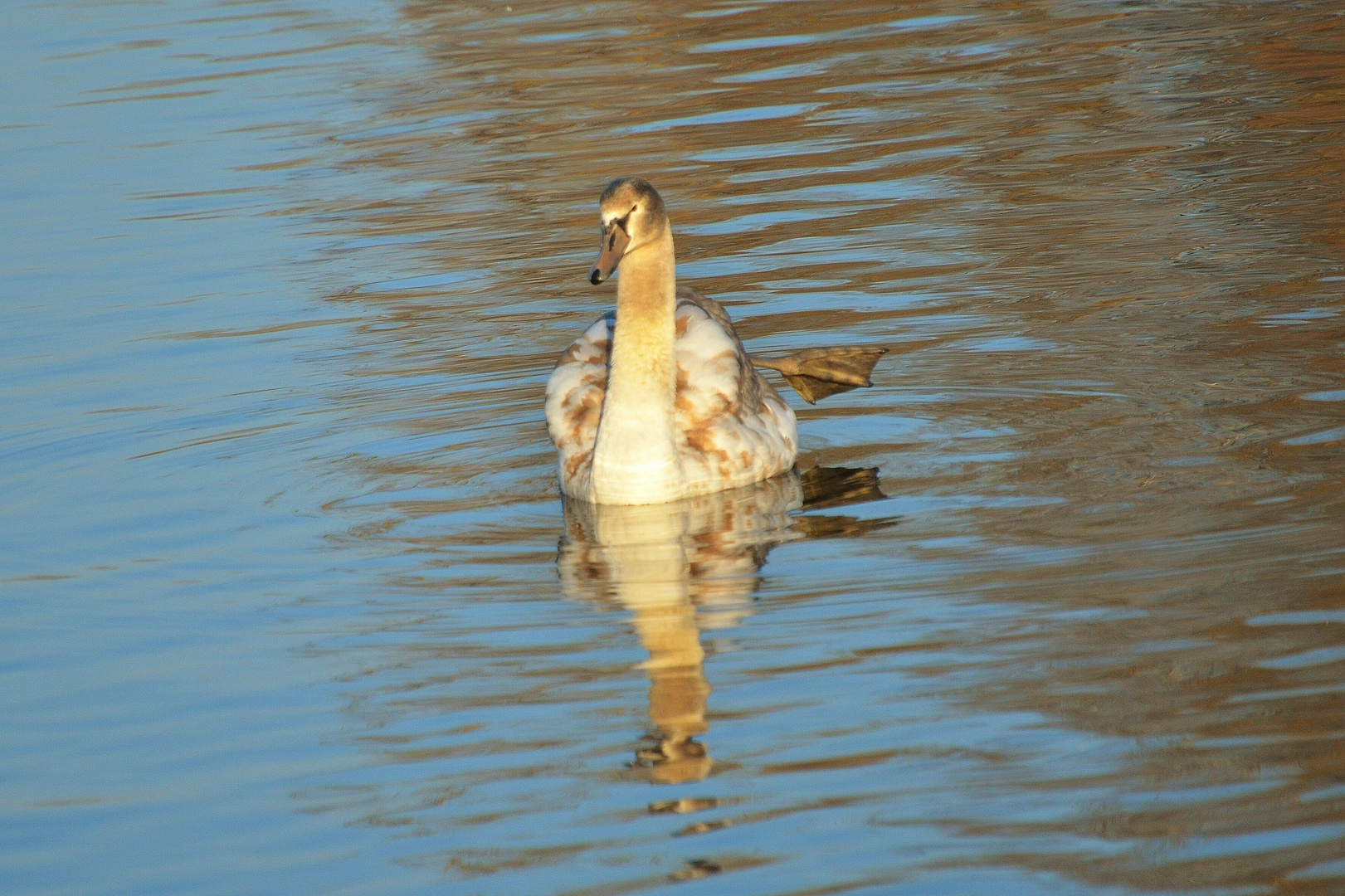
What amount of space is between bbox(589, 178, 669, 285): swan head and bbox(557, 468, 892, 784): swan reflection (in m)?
1.25

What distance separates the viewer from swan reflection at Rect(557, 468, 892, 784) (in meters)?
6.66

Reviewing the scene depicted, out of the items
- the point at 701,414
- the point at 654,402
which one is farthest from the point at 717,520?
the point at 701,414

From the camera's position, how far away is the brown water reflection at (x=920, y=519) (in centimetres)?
571

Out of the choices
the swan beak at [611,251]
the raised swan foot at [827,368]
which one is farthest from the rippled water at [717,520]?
the swan beak at [611,251]

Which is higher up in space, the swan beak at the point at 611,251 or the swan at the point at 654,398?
the swan beak at the point at 611,251

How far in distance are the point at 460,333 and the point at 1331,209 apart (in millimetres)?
6359

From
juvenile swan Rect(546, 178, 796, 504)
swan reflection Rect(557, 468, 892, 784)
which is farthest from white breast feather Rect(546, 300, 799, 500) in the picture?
swan reflection Rect(557, 468, 892, 784)

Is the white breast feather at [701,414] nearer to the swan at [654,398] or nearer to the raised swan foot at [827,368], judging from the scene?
the swan at [654,398]

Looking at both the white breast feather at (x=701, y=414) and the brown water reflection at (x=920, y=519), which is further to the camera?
the white breast feather at (x=701, y=414)

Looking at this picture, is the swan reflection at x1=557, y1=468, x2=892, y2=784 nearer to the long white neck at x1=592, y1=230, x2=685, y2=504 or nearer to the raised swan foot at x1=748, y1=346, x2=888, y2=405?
the long white neck at x1=592, y1=230, x2=685, y2=504

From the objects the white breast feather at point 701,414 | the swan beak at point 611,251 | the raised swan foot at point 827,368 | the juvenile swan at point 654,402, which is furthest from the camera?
the raised swan foot at point 827,368

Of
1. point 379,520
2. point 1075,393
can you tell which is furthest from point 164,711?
point 1075,393

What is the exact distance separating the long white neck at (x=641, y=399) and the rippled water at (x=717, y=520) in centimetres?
21

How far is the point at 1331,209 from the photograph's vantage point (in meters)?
13.9
